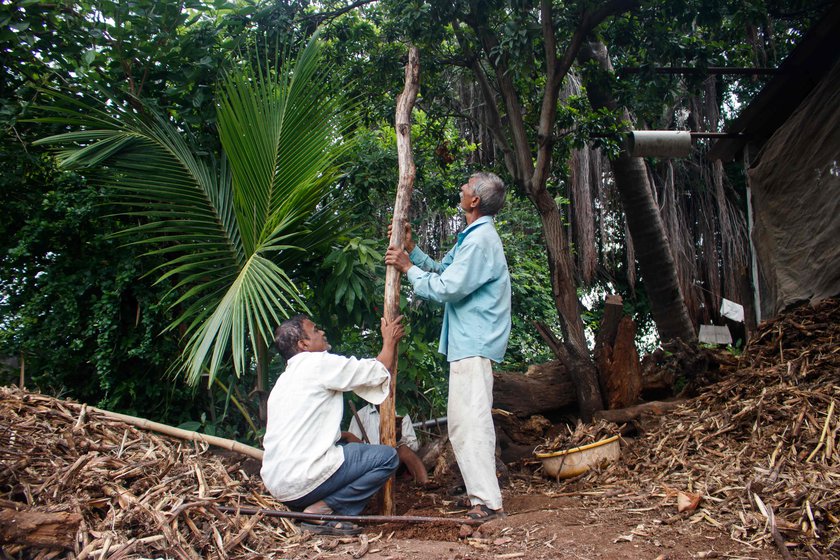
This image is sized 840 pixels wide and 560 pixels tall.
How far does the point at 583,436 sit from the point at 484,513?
1312 millimetres

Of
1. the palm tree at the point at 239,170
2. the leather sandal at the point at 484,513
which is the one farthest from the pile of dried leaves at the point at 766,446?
the palm tree at the point at 239,170

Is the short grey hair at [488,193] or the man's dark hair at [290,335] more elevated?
the short grey hair at [488,193]

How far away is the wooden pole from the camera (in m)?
3.72

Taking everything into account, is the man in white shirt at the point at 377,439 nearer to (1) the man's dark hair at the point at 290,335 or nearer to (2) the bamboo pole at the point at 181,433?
(2) the bamboo pole at the point at 181,433

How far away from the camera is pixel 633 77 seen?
18.2 ft

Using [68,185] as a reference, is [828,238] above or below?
below

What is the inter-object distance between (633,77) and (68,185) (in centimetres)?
431

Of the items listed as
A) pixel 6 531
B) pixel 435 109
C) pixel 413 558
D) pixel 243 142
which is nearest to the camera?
pixel 6 531

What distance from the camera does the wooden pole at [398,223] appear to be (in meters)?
3.72

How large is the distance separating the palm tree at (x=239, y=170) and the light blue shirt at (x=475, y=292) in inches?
32.7

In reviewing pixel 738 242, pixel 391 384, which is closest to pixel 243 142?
pixel 391 384

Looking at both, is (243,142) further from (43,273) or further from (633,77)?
(633,77)

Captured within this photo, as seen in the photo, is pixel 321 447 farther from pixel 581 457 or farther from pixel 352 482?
pixel 581 457

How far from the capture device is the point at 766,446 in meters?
3.87
